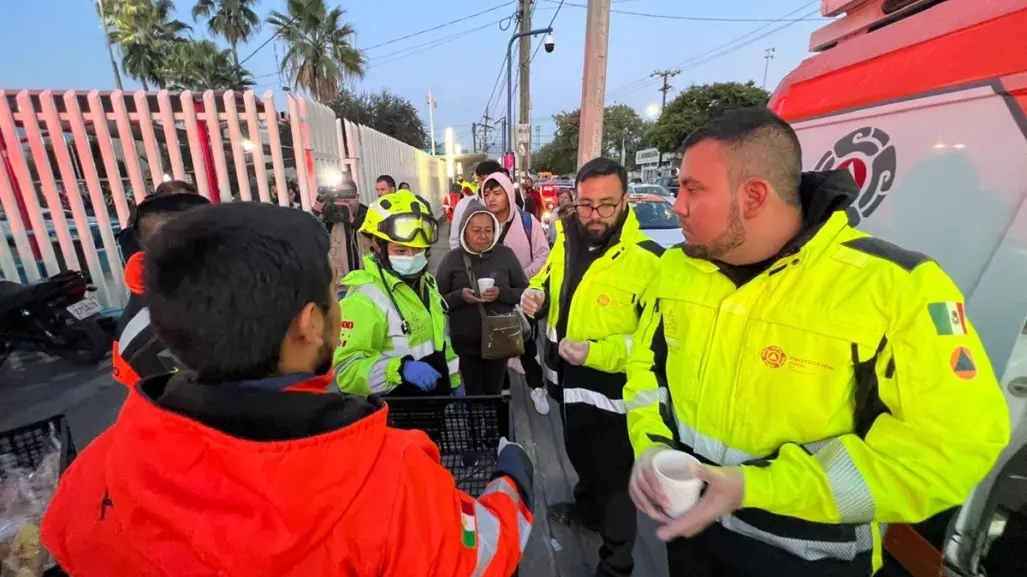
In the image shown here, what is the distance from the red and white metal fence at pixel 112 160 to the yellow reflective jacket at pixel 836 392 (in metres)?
5.55

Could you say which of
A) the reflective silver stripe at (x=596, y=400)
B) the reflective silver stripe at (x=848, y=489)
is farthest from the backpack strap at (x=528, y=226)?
the reflective silver stripe at (x=848, y=489)

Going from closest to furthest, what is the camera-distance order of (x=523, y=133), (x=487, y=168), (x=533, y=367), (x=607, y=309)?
(x=607, y=309) < (x=533, y=367) < (x=487, y=168) < (x=523, y=133)

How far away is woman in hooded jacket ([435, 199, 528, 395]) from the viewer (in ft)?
9.88

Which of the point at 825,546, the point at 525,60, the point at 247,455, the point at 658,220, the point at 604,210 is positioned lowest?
the point at 825,546

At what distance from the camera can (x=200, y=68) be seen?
25.2 m

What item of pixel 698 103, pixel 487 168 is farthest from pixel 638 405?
pixel 698 103

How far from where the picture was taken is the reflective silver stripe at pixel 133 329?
5.75ft

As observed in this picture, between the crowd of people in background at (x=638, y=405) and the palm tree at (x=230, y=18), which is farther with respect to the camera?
the palm tree at (x=230, y=18)

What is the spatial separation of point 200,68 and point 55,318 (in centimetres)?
2665

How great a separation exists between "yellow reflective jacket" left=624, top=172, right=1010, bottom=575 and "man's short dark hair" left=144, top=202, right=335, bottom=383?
3.55 feet

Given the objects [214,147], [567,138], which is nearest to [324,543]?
[214,147]

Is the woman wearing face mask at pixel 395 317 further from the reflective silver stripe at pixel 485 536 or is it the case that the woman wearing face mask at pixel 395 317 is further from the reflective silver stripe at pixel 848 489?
the reflective silver stripe at pixel 848 489

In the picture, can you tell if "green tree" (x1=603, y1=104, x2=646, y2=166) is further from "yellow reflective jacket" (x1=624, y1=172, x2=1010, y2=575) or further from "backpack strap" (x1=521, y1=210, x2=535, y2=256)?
"yellow reflective jacket" (x1=624, y1=172, x2=1010, y2=575)

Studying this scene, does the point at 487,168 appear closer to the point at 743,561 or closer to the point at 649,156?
the point at 743,561
